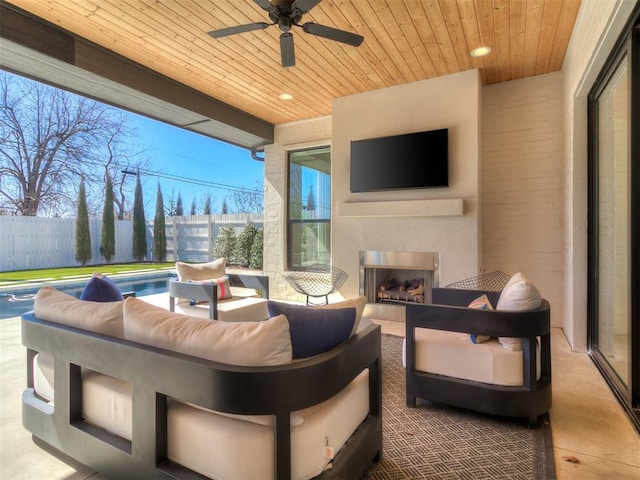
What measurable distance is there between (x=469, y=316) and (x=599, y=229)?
1890 millimetres

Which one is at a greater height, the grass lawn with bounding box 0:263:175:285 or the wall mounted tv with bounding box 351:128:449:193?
the wall mounted tv with bounding box 351:128:449:193

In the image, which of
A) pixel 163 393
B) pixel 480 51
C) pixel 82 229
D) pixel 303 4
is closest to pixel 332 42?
pixel 303 4

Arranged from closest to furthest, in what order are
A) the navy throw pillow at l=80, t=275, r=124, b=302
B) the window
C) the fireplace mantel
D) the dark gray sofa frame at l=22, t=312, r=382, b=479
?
the dark gray sofa frame at l=22, t=312, r=382, b=479 < the navy throw pillow at l=80, t=275, r=124, b=302 < the fireplace mantel < the window

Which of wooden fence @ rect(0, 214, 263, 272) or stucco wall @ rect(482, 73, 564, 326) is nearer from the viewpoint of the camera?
stucco wall @ rect(482, 73, 564, 326)

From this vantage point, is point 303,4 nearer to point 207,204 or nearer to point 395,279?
point 395,279

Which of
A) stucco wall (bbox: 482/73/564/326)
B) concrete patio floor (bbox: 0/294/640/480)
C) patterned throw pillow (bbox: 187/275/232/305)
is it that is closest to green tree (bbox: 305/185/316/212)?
patterned throw pillow (bbox: 187/275/232/305)

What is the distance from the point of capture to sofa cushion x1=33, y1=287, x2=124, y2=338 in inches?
58.9

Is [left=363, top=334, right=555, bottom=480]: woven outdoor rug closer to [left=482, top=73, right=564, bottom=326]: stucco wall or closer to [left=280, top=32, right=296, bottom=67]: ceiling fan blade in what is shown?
[left=482, top=73, right=564, bottom=326]: stucco wall

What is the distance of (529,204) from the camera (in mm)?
4184

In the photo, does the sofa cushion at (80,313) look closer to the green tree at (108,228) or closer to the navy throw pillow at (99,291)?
the navy throw pillow at (99,291)

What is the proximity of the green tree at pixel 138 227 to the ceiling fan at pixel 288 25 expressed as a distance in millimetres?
5325

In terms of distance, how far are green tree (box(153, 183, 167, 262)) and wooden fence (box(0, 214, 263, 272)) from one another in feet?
0.32

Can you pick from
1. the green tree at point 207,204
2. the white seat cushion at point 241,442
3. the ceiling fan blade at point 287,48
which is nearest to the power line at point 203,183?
the green tree at point 207,204

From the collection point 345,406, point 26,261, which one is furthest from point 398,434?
point 26,261
